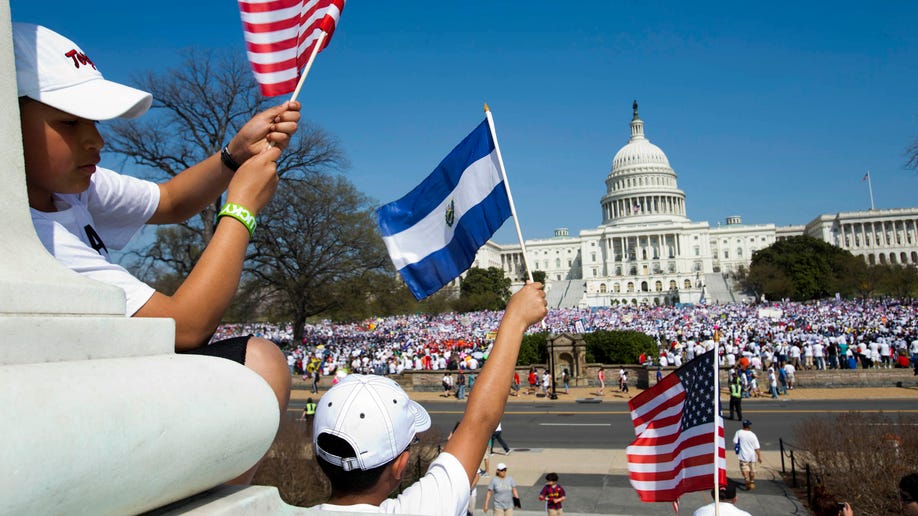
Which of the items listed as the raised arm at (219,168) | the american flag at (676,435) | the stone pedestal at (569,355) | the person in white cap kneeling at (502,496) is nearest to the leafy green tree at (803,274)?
Result: the stone pedestal at (569,355)

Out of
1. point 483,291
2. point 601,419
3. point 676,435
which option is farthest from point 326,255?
point 483,291

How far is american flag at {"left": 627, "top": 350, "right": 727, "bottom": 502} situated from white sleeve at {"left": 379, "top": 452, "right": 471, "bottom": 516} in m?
3.61

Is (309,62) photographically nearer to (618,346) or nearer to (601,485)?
(601,485)

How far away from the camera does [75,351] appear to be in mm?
1077

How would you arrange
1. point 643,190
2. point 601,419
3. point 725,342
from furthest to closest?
1. point 643,190
2. point 725,342
3. point 601,419

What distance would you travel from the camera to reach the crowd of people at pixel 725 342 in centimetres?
2706

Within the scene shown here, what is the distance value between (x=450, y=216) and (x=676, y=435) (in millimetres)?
2734

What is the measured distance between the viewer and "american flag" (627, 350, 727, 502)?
5031 millimetres

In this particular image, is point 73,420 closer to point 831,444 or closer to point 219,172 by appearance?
point 219,172

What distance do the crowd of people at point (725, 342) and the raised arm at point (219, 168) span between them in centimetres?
1752

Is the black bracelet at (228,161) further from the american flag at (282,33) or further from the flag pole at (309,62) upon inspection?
the american flag at (282,33)

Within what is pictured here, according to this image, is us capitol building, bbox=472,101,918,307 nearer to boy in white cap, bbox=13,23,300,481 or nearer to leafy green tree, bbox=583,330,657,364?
leafy green tree, bbox=583,330,657,364

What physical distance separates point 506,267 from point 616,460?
13048 cm

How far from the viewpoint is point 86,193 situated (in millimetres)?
1777
